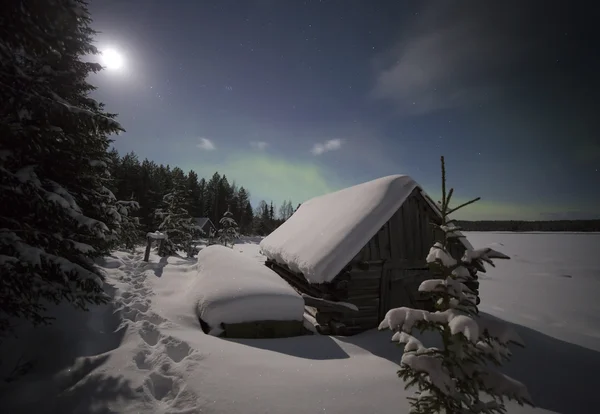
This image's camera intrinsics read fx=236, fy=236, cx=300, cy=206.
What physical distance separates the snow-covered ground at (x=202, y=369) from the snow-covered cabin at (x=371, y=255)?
107cm

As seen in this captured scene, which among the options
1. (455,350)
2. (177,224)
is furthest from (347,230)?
(177,224)

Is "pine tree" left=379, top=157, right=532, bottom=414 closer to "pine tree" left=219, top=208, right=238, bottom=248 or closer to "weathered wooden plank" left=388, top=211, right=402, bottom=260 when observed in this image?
"weathered wooden plank" left=388, top=211, right=402, bottom=260

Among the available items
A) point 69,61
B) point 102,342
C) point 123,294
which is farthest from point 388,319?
point 69,61

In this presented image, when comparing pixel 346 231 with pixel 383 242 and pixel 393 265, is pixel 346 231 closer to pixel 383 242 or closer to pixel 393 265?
pixel 383 242

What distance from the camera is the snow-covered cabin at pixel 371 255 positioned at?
23.2 feet

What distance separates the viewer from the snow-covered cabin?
23.2 feet

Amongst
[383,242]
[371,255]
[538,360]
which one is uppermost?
[383,242]

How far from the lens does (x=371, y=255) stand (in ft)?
24.8

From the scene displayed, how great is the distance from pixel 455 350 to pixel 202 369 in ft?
10.8

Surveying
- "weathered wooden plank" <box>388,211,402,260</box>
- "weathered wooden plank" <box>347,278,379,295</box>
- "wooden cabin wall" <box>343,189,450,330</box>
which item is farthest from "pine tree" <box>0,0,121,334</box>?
"weathered wooden plank" <box>388,211,402,260</box>

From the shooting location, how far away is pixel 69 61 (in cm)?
645

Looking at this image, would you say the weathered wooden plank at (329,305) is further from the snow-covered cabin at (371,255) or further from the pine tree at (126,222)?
the pine tree at (126,222)

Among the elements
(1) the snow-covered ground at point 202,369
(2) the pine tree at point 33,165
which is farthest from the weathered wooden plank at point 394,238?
(2) the pine tree at point 33,165

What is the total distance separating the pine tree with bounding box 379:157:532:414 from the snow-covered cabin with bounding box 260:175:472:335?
14.1 ft
